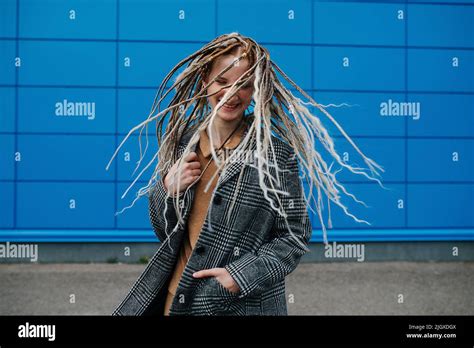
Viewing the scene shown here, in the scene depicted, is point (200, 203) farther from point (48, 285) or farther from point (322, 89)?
point (322, 89)

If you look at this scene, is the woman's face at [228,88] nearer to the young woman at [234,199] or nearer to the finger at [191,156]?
the young woman at [234,199]

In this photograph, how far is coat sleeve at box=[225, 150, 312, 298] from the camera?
7.32 feet

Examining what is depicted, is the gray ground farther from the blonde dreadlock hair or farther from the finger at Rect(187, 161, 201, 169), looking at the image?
the finger at Rect(187, 161, 201, 169)

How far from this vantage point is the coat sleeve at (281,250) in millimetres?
2232

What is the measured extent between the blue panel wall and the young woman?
519 cm

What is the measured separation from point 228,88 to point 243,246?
529mm

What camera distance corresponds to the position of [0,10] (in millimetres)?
7504

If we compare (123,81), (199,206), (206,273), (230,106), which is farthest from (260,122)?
(123,81)

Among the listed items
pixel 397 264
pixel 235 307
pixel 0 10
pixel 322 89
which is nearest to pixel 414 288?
pixel 397 264

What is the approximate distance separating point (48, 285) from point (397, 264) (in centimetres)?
379

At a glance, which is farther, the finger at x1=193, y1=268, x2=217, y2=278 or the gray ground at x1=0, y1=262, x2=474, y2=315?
the gray ground at x1=0, y1=262, x2=474, y2=315

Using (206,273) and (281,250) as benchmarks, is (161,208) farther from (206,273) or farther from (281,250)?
(281,250)

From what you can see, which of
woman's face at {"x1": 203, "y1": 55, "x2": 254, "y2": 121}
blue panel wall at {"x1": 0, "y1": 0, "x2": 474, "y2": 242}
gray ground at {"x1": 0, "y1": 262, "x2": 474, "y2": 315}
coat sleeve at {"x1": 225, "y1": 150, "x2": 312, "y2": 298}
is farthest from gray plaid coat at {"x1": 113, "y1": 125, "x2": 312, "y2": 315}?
blue panel wall at {"x1": 0, "y1": 0, "x2": 474, "y2": 242}

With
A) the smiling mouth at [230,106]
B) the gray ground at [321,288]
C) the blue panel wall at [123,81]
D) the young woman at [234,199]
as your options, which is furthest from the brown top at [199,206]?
the blue panel wall at [123,81]
